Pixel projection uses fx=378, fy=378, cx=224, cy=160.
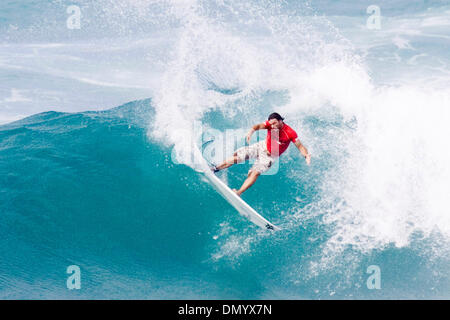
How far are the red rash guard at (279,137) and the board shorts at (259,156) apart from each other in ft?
0.42

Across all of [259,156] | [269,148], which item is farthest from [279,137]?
[259,156]

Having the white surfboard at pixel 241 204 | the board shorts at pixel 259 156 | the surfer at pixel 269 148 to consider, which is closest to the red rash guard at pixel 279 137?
the surfer at pixel 269 148

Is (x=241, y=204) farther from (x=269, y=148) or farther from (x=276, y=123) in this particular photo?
(x=276, y=123)

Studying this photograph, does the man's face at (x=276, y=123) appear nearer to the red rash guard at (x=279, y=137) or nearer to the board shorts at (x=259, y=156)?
the red rash guard at (x=279, y=137)

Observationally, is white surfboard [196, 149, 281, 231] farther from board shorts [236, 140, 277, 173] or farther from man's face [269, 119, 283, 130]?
man's face [269, 119, 283, 130]

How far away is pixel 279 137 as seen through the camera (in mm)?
6078

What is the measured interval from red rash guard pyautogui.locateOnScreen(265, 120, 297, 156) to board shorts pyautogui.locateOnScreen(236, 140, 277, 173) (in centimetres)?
13

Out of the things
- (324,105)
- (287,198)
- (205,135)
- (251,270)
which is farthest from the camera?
(324,105)

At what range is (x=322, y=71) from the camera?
1094cm

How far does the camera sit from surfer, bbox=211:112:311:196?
19.5 feet

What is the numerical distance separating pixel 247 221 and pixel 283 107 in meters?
4.73

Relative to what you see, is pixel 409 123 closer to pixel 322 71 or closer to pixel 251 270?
pixel 322 71

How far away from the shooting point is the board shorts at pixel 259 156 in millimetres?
6242
